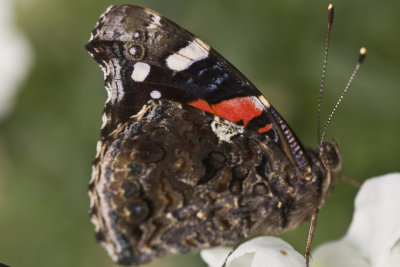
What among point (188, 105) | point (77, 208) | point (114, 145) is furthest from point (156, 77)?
point (77, 208)

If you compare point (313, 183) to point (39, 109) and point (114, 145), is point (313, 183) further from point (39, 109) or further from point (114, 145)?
point (39, 109)

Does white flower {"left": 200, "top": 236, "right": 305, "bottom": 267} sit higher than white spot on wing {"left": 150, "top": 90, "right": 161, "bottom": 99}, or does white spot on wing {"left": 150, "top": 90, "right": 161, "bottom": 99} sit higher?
white spot on wing {"left": 150, "top": 90, "right": 161, "bottom": 99}

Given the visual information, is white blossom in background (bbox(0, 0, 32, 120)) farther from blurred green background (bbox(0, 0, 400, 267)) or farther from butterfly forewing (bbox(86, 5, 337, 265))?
butterfly forewing (bbox(86, 5, 337, 265))

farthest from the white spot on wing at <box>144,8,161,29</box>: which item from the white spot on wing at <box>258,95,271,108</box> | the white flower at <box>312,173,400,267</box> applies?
the white flower at <box>312,173,400,267</box>

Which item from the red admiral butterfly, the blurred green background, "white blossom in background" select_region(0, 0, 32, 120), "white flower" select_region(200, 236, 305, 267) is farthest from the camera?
"white blossom in background" select_region(0, 0, 32, 120)

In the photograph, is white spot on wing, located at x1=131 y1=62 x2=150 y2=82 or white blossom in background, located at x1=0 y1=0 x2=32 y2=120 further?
white blossom in background, located at x1=0 y1=0 x2=32 y2=120

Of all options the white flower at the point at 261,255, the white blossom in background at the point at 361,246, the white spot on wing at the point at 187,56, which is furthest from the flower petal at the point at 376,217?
the white spot on wing at the point at 187,56
